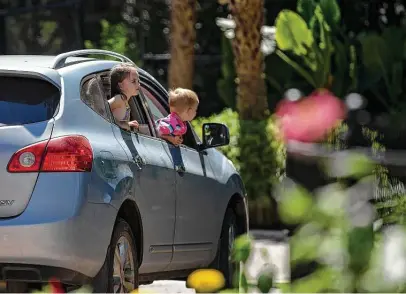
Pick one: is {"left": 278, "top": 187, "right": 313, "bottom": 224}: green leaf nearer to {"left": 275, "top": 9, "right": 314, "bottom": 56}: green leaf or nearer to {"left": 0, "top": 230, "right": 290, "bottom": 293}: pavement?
{"left": 0, "top": 230, "right": 290, "bottom": 293}: pavement


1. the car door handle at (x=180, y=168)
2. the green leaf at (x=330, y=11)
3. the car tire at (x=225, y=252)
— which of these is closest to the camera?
the car door handle at (x=180, y=168)

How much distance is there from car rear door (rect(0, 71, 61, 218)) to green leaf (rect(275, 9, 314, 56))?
12161 mm

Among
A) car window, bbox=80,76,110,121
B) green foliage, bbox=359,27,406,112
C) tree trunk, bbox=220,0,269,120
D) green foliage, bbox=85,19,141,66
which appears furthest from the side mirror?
green foliage, bbox=85,19,141,66

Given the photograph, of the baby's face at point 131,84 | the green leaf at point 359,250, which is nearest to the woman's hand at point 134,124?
the baby's face at point 131,84

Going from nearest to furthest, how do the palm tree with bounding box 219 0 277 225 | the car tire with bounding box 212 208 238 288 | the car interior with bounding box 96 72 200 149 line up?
the car interior with bounding box 96 72 200 149 → the car tire with bounding box 212 208 238 288 → the palm tree with bounding box 219 0 277 225

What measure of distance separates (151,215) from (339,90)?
497 inches

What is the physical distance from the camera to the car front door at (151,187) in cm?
687

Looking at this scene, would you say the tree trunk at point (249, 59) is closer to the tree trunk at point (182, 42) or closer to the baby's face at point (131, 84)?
the tree trunk at point (182, 42)

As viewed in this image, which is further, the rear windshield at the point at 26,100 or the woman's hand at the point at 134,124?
the woman's hand at the point at 134,124

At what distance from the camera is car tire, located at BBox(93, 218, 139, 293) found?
6.29 meters

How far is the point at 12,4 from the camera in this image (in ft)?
75.1

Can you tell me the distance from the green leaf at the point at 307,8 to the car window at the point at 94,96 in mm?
12398

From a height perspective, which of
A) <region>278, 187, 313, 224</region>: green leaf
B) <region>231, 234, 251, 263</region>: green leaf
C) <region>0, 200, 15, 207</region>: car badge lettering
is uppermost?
<region>0, 200, 15, 207</region>: car badge lettering

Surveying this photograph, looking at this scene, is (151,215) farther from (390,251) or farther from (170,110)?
(390,251)
